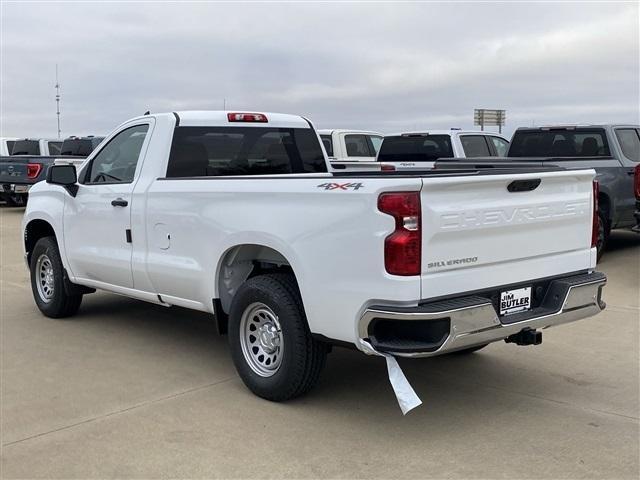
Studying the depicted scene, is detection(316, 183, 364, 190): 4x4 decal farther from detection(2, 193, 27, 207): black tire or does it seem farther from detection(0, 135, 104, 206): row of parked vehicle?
detection(2, 193, 27, 207): black tire

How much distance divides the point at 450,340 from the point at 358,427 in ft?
2.95

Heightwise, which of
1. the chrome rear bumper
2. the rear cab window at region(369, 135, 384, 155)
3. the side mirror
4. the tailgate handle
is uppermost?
the rear cab window at region(369, 135, 384, 155)

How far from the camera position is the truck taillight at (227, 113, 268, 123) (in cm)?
609

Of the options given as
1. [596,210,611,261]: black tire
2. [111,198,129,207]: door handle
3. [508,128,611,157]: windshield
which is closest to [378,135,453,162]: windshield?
[508,128,611,157]: windshield

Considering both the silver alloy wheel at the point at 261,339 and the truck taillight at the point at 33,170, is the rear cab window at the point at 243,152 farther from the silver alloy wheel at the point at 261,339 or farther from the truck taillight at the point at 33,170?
the truck taillight at the point at 33,170

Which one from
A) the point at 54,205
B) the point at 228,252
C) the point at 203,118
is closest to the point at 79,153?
the point at 54,205

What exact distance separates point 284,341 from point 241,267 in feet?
2.90

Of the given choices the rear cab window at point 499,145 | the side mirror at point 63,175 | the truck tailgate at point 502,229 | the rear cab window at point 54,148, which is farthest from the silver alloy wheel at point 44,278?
the rear cab window at point 54,148

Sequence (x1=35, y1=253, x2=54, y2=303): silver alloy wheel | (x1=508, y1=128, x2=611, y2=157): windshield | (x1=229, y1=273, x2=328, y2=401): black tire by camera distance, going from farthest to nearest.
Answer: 1. (x1=508, y1=128, x2=611, y2=157): windshield
2. (x1=35, y1=253, x2=54, y2=303): silver alloy wheel
3. (x1=229, y1=273, x2=328, y2=401): black tire

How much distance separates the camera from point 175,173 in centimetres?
574

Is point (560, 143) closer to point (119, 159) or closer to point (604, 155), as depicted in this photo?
point (604, 155)

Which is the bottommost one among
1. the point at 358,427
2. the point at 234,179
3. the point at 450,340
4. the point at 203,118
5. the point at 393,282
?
the point at 358,427

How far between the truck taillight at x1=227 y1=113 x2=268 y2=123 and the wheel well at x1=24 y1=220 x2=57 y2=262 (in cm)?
254

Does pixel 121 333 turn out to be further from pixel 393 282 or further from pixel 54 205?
pixel 393 282
